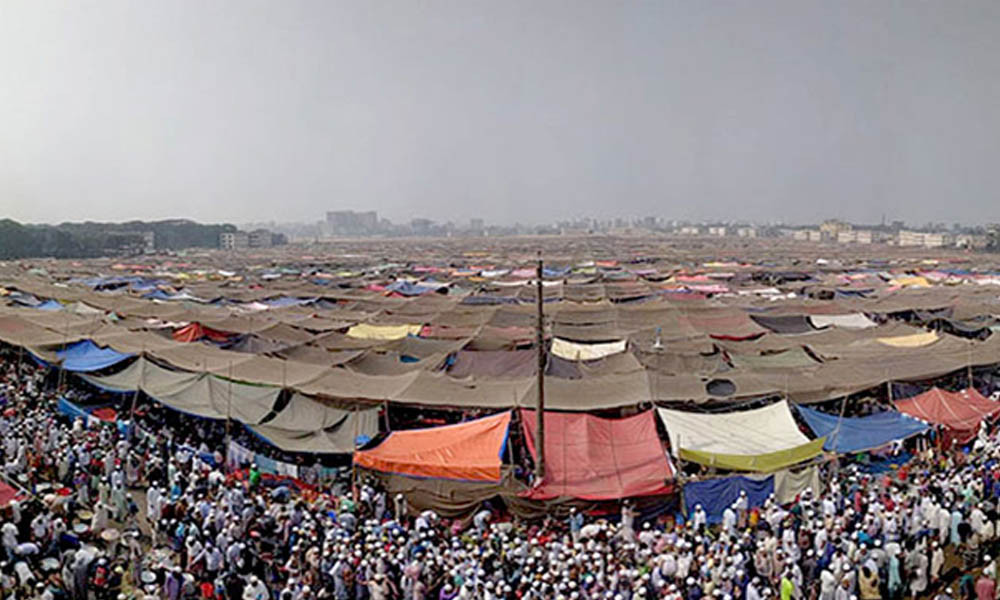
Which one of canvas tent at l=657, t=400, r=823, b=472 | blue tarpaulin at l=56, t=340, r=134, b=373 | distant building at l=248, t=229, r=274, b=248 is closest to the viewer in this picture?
canvas tent at l=657, t=400, r=823, b=472

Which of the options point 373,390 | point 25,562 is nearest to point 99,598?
point 25,562

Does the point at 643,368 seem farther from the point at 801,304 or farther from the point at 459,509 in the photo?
the point at 801,304

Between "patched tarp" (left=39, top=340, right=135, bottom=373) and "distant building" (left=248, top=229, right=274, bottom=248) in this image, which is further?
"distant building" (left=248, top=229, right=274, bottom=248)

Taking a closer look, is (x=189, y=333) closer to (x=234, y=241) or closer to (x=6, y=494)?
(x=6, y=494)

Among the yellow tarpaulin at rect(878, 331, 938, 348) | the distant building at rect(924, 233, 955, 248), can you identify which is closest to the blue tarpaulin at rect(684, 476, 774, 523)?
the yellow tarpaulin at rect(878, 331, 938, 348)

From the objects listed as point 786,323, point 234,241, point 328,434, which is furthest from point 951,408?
point 234,241

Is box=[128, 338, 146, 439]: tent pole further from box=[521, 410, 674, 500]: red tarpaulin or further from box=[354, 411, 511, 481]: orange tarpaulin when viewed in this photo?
box=[521, 410, 674, 500]: red tarpaulin

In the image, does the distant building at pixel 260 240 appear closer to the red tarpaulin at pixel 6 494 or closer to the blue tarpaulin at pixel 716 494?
the red tarpaulin at pixel 6 494
